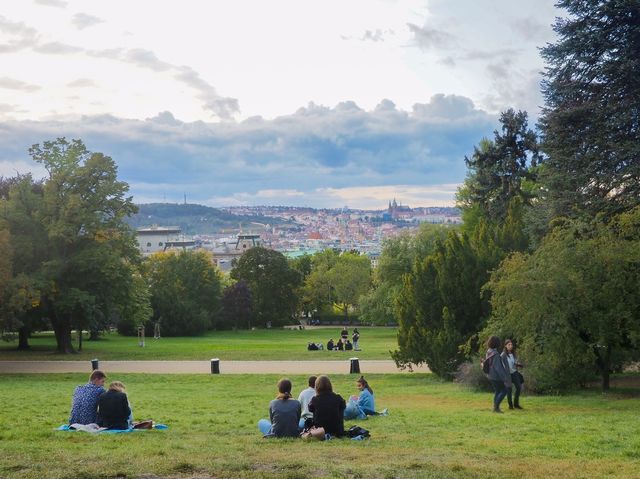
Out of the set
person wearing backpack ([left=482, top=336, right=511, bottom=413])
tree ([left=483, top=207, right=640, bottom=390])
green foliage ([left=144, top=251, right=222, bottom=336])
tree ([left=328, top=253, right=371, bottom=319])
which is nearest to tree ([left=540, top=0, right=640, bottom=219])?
tree ([left=483, top=207, right=640, bottom=390])

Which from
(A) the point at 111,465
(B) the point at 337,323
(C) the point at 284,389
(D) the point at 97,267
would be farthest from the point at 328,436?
(B) the point at 337,323

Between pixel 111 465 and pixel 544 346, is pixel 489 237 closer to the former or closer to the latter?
pixel 544 346

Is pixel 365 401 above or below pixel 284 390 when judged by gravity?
below

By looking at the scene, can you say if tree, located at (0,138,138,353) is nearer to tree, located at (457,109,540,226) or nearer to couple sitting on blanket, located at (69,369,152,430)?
tree, located at (457,109,540,226)

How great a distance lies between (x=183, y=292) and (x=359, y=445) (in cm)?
7428

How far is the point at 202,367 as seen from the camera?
1394 inches

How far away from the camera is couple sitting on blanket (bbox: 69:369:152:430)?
13375mm

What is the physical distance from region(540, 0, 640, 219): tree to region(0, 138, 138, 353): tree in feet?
80.4

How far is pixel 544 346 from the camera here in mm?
21656

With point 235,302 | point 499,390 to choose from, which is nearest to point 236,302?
point 235,302

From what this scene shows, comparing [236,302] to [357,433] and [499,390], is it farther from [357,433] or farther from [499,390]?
[357,433]

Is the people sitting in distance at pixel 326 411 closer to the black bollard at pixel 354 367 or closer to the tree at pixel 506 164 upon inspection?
the black bollard at pixel 354 367

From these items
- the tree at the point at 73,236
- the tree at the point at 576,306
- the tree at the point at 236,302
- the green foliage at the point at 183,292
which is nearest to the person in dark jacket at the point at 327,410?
the tree at the point at 576,306

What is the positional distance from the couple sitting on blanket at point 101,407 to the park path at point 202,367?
18359mm
